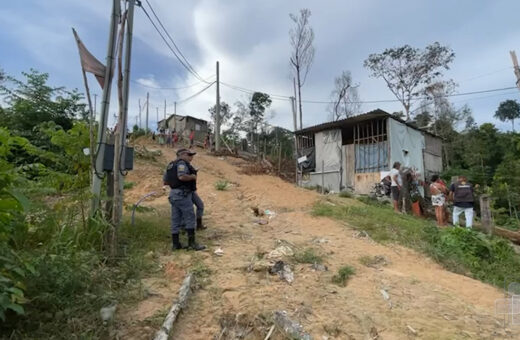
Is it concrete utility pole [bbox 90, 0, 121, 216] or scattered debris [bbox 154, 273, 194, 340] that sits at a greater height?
concrete utility pole [bbox 90, 0, 121, 216]

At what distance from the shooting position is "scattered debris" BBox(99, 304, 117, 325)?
105 inches

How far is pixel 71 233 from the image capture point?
377 centimetres

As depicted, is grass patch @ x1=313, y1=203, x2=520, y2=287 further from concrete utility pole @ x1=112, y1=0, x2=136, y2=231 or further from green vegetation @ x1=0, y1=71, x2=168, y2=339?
concrete utility pole @ x1=112, y1=0, x2=136, y2=231

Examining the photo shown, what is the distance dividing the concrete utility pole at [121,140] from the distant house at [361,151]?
1111 cm

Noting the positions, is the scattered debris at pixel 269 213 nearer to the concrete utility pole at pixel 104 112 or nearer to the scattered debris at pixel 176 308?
the scattered debris at pixel 176 308

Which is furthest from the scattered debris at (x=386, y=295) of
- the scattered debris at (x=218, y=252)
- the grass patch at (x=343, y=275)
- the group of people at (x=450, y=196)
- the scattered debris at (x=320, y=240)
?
the group of people at (x=450, y=196)

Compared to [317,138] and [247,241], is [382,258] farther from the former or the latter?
[317,138]

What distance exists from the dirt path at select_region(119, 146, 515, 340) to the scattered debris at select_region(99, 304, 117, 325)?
222 millimetres

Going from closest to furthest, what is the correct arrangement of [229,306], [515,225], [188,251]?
1. [229,306]
2. [188,251]
3. [515,225]

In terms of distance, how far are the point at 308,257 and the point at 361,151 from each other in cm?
1132

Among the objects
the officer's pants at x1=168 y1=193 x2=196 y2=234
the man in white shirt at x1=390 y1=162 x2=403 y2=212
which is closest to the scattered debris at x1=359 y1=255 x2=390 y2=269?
the officer's pants at x1=168 y1=193 x2=196 y2=234

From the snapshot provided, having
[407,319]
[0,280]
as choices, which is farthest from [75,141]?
[407,319]

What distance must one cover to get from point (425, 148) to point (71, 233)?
17180mm

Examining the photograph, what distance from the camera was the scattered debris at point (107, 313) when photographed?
268 centimetres
